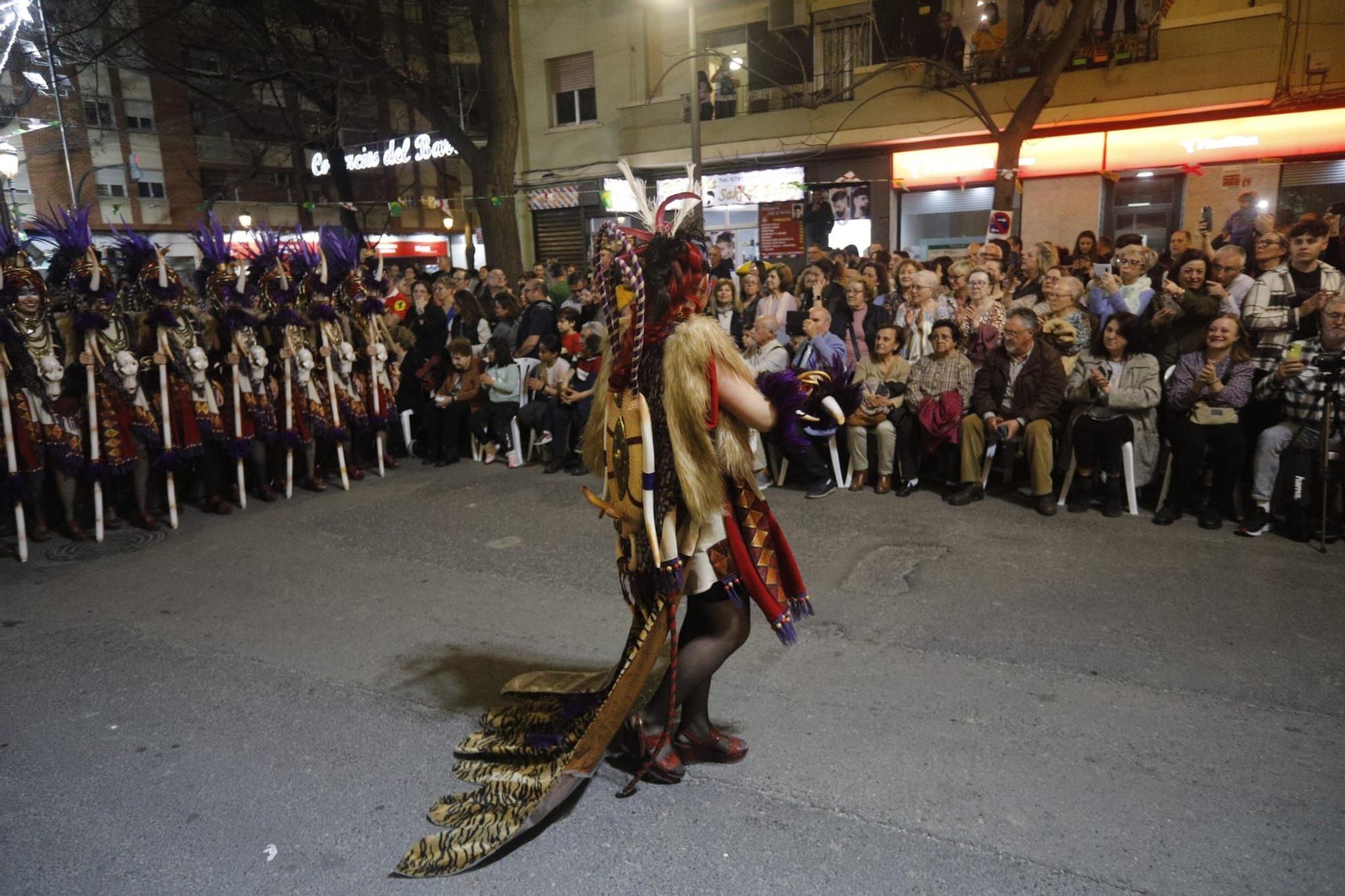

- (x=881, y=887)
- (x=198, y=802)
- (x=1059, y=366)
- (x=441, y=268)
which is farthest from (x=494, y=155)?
(x=881, y=887)

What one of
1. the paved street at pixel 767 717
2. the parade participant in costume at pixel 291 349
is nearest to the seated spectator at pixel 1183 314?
the paved street at pixel 767 717

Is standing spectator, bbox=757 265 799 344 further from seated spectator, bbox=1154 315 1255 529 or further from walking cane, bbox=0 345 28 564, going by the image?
walking cane, bbox=0 345 28 564

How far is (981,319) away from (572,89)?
15.7m

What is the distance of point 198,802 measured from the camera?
3154 mm

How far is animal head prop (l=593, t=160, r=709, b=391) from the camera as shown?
111 inches

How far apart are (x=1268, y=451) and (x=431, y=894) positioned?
577cm

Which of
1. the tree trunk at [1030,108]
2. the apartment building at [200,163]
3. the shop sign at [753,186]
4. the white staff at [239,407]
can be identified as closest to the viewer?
the white staff at [239,407]

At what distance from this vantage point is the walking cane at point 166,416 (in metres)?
6.62

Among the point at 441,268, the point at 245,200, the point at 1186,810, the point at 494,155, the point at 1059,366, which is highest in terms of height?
the point at 245,200

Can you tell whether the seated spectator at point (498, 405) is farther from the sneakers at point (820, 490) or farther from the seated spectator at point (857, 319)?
the seated spectator at point (857, 319)

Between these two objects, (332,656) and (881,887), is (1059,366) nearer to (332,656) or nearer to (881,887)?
(881,887)

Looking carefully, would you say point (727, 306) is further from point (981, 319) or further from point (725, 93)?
point (725, 93)

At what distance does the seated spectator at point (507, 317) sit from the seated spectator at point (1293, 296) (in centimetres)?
695

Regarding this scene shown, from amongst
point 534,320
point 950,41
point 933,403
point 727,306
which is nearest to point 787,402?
point 933,403
